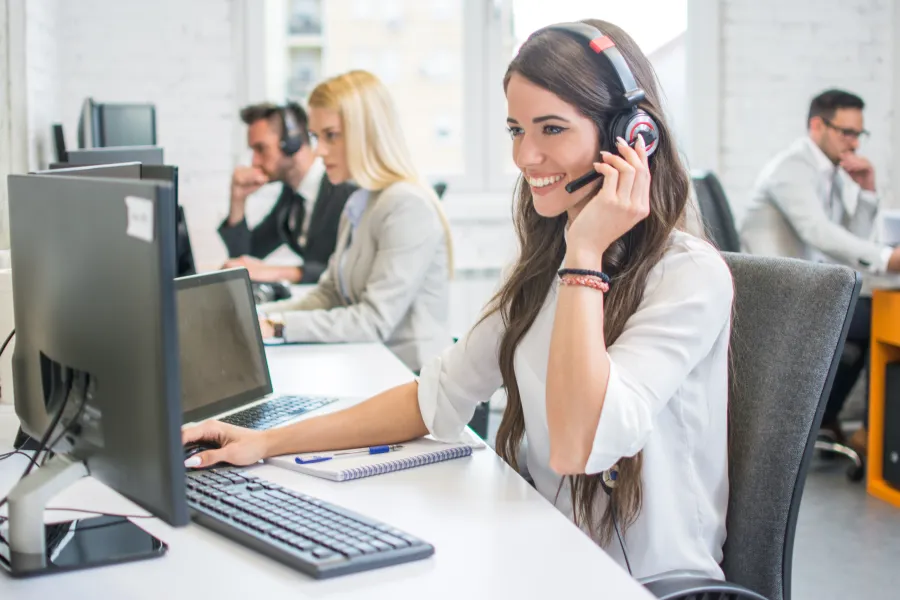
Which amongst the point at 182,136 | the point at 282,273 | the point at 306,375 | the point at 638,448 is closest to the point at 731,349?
the point at 638,448

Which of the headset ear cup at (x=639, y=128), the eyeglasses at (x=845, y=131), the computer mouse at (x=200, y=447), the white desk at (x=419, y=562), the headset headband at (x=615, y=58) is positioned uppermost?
the eyeglasses at (x=845, y=131)

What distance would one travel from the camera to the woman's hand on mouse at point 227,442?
125 centimetres

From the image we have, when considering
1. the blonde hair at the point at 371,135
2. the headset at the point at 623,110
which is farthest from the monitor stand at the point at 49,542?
the blonde hair at the point at 371,135

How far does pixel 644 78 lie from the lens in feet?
4.33

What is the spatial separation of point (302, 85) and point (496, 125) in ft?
2.61

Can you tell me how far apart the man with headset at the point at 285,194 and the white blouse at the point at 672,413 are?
7.33 ft

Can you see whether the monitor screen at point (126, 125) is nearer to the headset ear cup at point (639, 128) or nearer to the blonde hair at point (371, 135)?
the blonde hair at point (371, 135)

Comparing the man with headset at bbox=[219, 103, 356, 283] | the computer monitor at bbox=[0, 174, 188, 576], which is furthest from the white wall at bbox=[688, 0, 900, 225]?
the computer monitor at bbox=[0, 174, 188, 576]

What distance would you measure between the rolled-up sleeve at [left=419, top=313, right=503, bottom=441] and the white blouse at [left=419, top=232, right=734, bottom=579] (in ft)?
0.35

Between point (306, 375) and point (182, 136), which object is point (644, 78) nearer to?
point (306, 375)

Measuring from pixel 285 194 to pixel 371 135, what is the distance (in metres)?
1.28

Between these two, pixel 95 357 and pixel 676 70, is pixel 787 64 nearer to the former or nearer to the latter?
pixel 676 70

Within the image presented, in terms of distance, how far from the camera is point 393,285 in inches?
96.3

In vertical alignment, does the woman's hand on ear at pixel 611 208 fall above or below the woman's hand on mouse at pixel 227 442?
above
